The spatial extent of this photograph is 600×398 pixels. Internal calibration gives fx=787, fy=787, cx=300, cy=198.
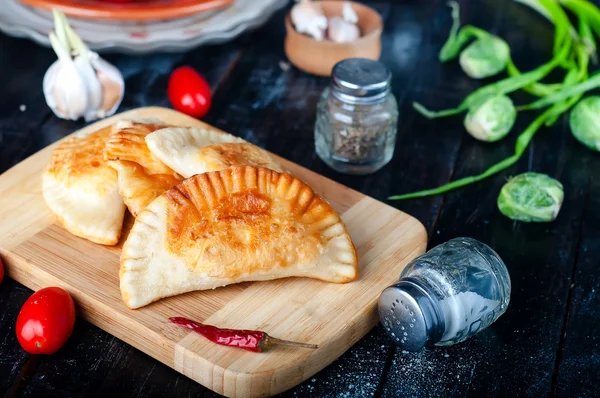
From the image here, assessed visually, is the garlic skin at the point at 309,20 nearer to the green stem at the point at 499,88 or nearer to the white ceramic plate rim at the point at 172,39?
the white ceramic plate rim at the point at 172,39

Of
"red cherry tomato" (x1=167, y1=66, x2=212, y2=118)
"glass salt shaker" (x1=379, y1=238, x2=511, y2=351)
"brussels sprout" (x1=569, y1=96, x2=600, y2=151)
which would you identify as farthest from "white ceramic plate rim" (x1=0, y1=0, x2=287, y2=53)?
"glass salt shaker" (x1=379, y1=238, x2=511, y2=351)

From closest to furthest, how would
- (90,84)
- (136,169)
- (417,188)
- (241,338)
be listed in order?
(241,338) < (136,169) < (417,188) < (90,84)

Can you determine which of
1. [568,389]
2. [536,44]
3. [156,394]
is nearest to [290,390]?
[156,394]

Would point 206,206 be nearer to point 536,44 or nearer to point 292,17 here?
point 292,17

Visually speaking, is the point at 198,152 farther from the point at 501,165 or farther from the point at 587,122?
the point at 587,122

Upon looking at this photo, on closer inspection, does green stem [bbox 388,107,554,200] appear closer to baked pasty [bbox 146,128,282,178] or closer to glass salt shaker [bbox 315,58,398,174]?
glass salt shaker [bbox 315,58,398,174]

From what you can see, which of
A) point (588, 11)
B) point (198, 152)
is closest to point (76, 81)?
point (198, 152)

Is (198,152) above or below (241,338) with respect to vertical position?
above
